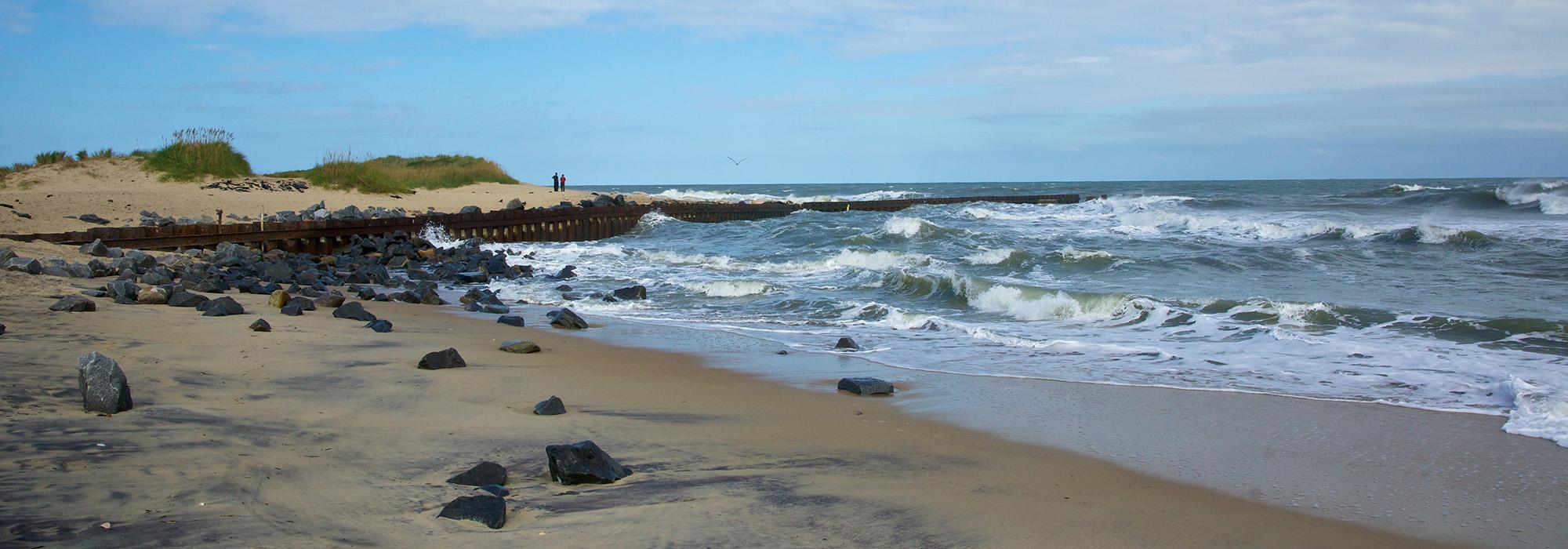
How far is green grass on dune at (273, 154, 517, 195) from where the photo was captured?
31.4 meters

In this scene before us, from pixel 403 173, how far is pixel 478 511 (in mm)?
39382

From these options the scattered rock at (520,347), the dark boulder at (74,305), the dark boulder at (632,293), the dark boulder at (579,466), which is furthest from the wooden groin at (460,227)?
the dark boulder at (579,466)

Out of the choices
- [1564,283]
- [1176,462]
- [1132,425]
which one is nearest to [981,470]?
[1176,462]

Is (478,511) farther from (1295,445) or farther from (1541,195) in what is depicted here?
(1541,195)

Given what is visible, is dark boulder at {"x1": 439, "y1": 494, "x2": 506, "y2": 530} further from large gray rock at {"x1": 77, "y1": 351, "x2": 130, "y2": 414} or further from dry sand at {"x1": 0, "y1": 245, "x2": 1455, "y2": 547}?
large gray rock at {"x1": 77, "y1": 351, "x2": 130, "y2": 414}

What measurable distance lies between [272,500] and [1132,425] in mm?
4525

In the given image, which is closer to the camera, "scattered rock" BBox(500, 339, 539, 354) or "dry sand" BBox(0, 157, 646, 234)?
"scattered rock" BBox(500, 339, 539, 354)

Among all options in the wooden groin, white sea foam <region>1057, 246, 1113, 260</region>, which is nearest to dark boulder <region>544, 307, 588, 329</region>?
the wooden groin

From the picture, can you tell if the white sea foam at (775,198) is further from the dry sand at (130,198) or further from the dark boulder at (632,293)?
the dark boulder at (632,293)

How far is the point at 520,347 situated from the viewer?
27.1ft

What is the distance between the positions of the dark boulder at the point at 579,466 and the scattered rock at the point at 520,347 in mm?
4176

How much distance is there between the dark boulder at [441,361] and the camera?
696 cm

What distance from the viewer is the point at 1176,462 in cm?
513

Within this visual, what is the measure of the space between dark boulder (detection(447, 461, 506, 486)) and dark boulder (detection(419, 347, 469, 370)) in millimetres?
→ 3059
